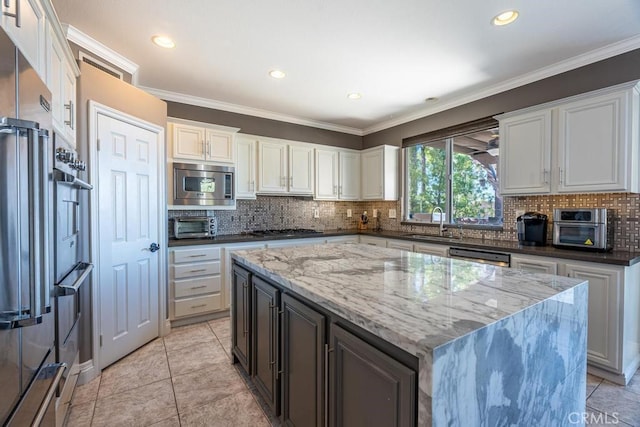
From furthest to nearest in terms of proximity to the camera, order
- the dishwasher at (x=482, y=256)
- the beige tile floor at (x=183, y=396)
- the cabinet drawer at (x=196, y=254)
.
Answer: the cabinet drawer at (x=196, y=254)
the dishwasher at (x=482, y=256)
the beige tile floor at (x=183, y=396)

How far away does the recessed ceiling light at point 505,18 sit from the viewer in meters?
2.10

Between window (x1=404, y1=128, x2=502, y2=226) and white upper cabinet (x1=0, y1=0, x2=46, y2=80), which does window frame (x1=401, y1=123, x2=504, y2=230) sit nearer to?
window (x1=404, y1=128, x2=502, y2=226)

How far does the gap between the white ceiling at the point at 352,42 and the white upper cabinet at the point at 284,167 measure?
708mm

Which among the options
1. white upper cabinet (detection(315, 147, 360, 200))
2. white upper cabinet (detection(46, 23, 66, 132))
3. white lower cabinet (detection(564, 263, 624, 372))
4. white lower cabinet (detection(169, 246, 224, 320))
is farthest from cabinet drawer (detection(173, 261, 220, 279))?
white lower cabinet (detection(564, 263, 624, 372))

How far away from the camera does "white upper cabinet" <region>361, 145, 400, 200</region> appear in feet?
15.0

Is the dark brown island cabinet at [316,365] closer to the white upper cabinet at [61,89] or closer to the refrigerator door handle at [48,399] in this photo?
the refrigerator door handle at [48,399]

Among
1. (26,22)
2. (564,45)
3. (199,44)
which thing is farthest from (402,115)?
(26,22)

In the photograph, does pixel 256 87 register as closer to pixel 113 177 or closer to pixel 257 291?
pixel 113 177

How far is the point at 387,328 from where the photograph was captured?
0.90 m

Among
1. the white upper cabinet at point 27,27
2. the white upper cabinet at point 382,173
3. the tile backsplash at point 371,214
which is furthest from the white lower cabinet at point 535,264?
the white upper cabinet at point 27,27

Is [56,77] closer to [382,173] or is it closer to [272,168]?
[272,168]

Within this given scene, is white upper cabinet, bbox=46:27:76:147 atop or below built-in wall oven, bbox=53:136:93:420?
atop

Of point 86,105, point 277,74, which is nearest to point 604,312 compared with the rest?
point 277,74

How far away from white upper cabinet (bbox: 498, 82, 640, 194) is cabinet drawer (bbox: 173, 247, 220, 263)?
10.6ft
